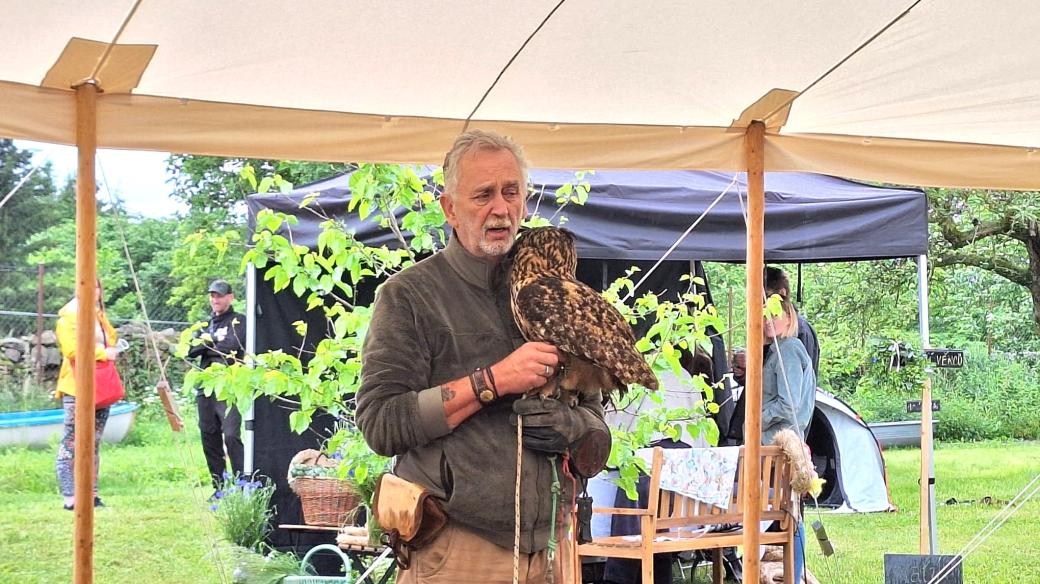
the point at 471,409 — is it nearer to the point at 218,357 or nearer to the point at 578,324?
the point at 578,324

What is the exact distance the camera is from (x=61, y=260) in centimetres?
1391

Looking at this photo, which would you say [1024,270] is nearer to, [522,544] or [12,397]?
[12,397]

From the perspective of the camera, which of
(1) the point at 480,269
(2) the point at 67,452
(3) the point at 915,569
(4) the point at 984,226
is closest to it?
(1) the point at 480,269

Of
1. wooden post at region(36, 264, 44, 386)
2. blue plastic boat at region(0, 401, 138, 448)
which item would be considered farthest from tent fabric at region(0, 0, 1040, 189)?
wooden post at region(36, 264, 44, 386)

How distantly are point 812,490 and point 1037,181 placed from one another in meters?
1.81

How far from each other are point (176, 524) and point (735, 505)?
17.6ft

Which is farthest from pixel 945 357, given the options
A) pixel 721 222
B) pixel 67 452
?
pixel 67 452

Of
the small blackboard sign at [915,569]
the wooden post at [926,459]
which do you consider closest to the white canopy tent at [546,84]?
the small blackboard sign at [915,569]

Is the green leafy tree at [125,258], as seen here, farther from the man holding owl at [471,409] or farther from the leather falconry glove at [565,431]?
the leather falconry glove at [565,431]

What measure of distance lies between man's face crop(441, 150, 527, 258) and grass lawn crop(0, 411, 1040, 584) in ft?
12.9

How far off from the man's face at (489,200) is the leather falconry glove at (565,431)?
0.32 m

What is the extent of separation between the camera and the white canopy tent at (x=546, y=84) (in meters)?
3.00

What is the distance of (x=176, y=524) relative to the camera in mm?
9117

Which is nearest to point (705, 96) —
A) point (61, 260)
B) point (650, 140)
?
point (650, 140)
